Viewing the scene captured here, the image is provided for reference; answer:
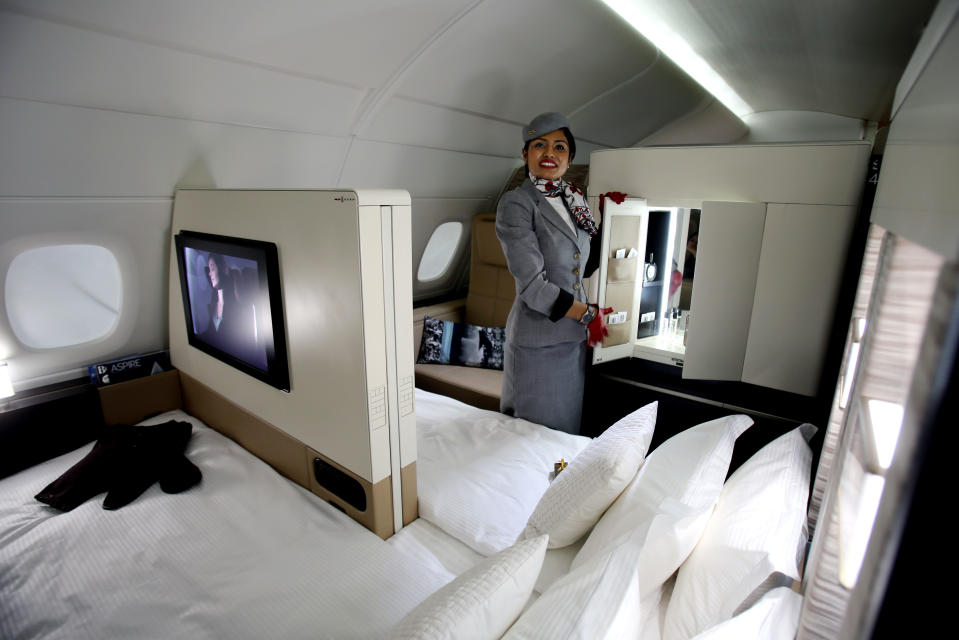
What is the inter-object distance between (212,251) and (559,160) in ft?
5.84

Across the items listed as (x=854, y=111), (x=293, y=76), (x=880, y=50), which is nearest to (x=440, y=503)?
(x=293, y=76)

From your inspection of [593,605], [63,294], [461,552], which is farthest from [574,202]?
[63,294]

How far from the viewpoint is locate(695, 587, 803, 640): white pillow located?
92cm

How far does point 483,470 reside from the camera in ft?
6.89

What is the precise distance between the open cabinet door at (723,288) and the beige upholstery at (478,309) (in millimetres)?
1693

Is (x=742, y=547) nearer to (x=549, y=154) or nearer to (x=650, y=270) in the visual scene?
(x=549, y=154)

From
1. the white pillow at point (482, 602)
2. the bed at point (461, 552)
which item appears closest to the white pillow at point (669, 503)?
the bed at point (461, 552)

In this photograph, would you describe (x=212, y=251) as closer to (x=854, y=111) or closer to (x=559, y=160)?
(x=559, y=160)

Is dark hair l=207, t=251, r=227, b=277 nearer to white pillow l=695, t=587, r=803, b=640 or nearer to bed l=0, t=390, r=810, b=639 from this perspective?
bed l=0, t=390, r=810, b=639

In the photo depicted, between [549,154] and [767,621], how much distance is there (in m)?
2.01

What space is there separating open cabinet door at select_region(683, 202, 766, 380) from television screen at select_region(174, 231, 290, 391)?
6.42 feet

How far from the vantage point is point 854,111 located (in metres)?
3.90

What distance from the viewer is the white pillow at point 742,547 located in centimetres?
112

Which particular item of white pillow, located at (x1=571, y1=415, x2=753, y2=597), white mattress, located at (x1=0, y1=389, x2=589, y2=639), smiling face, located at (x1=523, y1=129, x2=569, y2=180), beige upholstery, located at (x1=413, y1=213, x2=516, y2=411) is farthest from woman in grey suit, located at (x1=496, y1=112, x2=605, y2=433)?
beige upholstery, located at (x1=413, y1=213, x2=516, y2=411)
